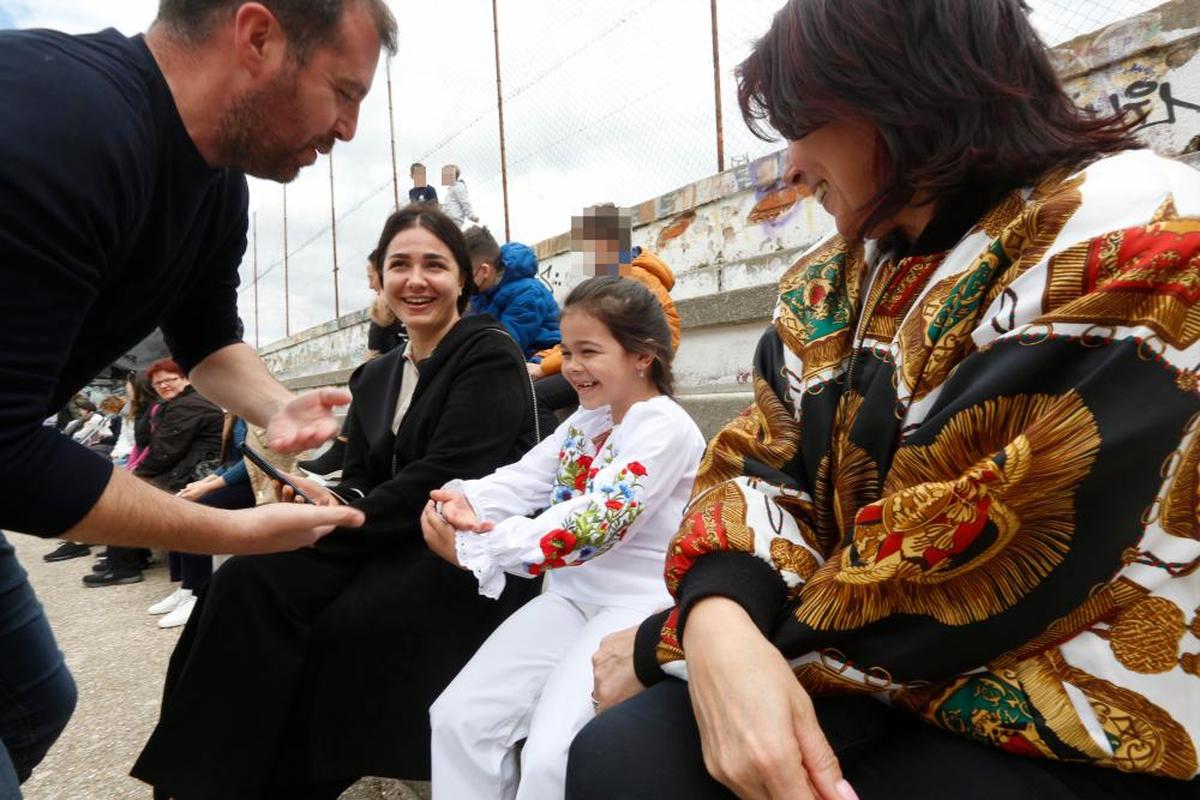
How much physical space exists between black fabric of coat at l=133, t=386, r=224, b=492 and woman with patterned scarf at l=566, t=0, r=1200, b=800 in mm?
4801

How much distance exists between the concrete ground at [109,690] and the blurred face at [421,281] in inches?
54.1

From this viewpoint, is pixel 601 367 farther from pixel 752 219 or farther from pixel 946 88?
pixel 752 219

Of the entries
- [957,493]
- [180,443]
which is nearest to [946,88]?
[957,493]

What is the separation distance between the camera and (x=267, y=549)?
1361 mm

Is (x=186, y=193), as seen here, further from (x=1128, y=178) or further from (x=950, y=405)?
(x=1128, y=178)

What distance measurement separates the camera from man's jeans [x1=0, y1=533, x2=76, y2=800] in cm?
138

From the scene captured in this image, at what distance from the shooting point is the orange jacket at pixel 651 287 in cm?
307

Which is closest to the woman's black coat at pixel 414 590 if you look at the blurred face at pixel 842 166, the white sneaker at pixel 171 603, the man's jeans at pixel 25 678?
the man's jeans at pixel 25 678

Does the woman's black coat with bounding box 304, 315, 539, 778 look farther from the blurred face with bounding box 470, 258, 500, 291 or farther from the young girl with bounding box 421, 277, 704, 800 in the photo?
the blurred face with bounding box 470, 258, 500, 291

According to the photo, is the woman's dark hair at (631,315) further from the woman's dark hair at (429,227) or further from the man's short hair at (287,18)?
the man's short hair at (287,18)

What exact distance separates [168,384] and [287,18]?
4.60m

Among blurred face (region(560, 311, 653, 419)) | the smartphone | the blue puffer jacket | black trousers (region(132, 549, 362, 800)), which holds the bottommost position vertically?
black trousers (region(132, 549, 362, 800))

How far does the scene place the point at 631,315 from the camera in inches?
72.3

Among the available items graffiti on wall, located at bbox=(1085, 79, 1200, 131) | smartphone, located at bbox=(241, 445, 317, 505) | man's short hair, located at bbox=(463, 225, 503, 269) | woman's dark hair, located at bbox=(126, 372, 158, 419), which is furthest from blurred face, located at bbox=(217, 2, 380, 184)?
woman's dark hair, located at bbox=(126, 372, 158, 419)
